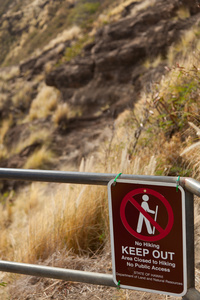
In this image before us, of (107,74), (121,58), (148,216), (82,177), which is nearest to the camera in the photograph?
(148,216)

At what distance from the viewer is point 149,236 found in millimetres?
1786

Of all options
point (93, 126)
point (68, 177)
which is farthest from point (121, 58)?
point (68, 177)

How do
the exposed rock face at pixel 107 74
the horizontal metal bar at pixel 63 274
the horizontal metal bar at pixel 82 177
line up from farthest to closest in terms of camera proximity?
the exposed rock face at pixel 107 74, the horizontal metal bar at pixel 63 274, the horizontal metal bar at pixel 82 177

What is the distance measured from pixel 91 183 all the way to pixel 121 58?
10830 millimetres

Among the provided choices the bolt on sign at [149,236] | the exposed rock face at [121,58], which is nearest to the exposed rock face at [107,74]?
the exposed rock face at [121,58]

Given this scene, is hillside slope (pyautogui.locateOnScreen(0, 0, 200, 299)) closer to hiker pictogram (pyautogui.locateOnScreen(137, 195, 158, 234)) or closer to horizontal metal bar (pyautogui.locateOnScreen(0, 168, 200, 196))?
hiker pictogram (pyautogui.locateOnScreen(137, 195, 158, 234))

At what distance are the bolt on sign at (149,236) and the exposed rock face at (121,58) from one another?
8604 millimetres

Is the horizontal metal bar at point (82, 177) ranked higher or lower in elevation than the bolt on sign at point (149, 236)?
higher

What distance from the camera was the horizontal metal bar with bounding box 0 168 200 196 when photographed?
162 cm

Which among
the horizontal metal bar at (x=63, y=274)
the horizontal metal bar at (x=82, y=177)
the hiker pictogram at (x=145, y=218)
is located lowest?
the horizontal metal bar at (x=63, y=274)

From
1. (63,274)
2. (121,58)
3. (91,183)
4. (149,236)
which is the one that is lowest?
(121,58)

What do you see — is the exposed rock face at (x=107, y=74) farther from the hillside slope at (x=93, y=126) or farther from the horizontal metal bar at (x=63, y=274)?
the horizontal metal bar at (x=63, y=274)

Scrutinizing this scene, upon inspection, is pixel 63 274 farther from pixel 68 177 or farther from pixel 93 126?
pixel 93 126

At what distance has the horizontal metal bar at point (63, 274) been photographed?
1.95 meters
